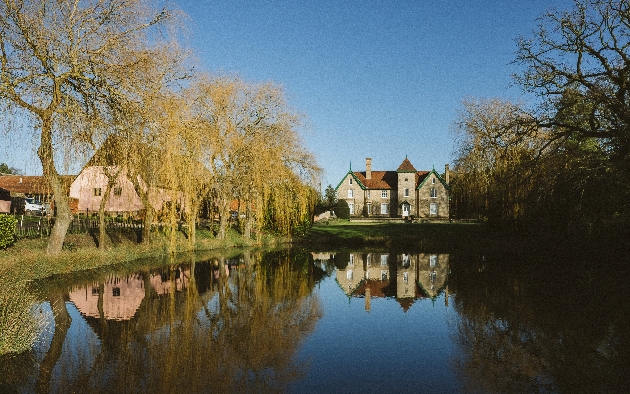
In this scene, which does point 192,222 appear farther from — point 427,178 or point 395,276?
point 427,178

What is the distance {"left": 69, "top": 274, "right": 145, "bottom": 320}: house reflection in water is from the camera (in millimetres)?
11242

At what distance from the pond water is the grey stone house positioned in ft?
143

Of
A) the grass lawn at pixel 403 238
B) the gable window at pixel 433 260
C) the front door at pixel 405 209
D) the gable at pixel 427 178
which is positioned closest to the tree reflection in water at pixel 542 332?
the gable window at pixel 433 260

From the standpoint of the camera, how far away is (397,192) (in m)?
64.2

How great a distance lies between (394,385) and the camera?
7.13 metres

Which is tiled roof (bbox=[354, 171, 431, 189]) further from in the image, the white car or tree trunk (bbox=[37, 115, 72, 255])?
tree trunk (bbox=[37, 115, 72, 255])

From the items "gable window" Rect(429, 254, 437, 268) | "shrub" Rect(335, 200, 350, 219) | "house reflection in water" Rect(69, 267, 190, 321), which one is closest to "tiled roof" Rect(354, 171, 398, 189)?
"shrub" Rect(335, 200, 350, 219)

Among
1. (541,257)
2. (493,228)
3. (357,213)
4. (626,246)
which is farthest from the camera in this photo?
(357,213)

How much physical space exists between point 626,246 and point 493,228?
32.8ft

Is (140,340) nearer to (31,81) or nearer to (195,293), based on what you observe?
(195,293)

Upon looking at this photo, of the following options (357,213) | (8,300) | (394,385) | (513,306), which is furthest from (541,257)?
(357,213)

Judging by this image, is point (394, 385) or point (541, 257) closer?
point (394, 385)

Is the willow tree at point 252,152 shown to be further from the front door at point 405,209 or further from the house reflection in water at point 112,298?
the front door at point 405,209

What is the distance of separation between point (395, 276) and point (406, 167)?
45.5 m
